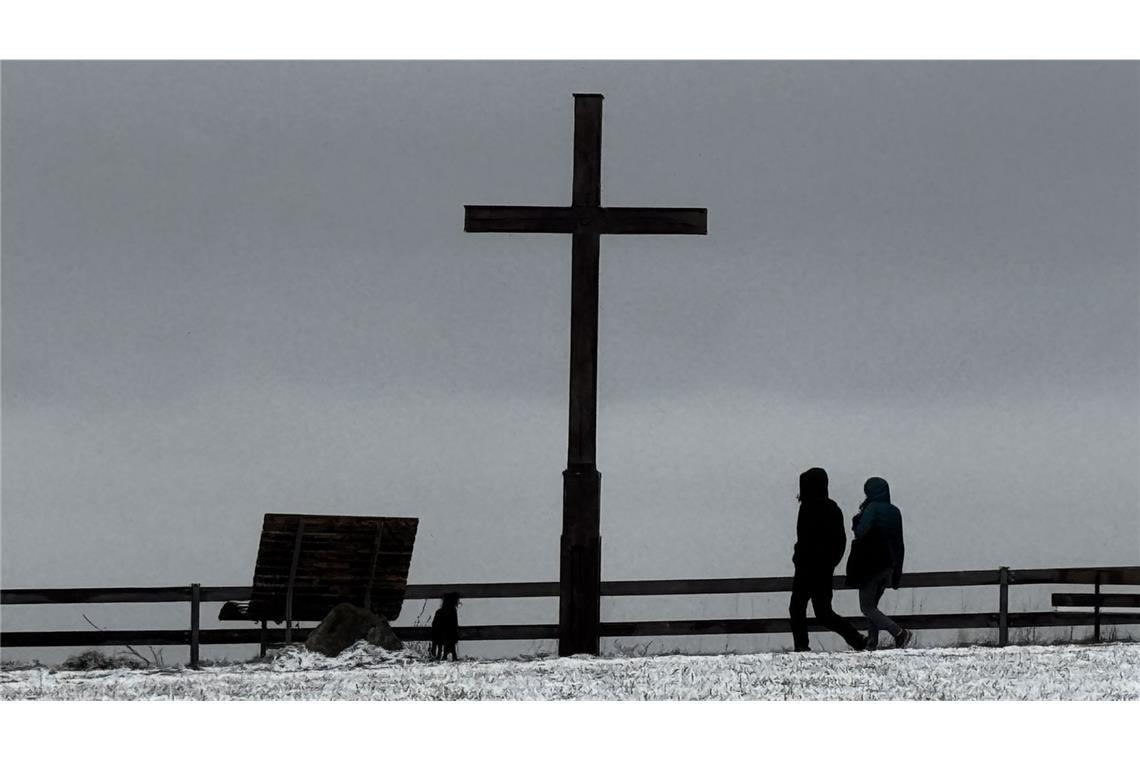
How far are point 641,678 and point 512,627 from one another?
356cm

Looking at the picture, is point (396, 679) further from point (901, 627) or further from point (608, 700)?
point (901, 627)

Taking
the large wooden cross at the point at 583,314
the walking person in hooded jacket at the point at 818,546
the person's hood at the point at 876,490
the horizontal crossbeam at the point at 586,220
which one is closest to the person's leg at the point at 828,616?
the walking person in hooded jacket at the point at 818,546

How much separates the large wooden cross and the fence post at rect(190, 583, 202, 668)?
139 inches

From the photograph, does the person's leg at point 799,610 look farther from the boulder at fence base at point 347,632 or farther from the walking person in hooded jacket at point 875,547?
the boulder at fence base at point 347,632

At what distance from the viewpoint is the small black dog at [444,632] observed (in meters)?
16.7

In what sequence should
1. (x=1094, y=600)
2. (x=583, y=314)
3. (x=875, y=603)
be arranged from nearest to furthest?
(x=583, y=314) < (x=875, y=603) < (x=1094, y=600)

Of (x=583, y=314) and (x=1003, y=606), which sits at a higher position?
(x=583, y=314)

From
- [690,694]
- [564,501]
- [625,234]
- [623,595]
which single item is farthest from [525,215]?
[690,694]

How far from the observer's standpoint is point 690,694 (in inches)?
517

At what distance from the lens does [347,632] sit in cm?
1659

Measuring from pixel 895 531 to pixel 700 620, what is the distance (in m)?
2.23

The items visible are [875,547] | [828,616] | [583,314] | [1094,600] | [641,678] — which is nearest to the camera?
[641,678]

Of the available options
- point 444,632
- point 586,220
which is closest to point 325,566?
point 444,632

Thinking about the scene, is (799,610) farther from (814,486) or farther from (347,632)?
(347,632)
